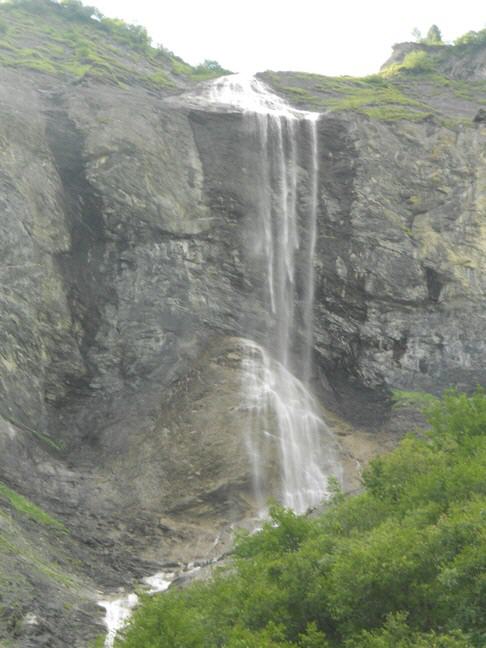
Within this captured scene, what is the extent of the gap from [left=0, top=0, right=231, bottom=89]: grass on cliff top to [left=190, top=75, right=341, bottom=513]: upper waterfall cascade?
7.20 meters

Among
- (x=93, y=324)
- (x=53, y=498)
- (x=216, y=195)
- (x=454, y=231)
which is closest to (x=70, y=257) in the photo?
(x=93, y=324)

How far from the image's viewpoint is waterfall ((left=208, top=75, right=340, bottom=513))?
31.7 meters

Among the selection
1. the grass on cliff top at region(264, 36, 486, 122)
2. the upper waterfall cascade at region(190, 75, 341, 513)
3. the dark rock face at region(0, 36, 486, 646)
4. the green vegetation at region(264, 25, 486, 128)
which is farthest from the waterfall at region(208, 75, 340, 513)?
the green vegetation at region(264, 25, 486, 128)

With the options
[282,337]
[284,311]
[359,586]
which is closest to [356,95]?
[284,311]

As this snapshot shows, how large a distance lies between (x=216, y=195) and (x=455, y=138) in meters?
15.6

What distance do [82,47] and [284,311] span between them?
31063mm

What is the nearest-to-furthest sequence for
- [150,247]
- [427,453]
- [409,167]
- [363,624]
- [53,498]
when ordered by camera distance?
[363,624], [427,453], [53,498], [150,247], [409,167]

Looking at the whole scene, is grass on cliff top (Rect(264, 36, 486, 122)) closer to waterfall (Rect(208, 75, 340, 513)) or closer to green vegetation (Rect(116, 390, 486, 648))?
waterfall (Rect(208, 75, 340, 513))

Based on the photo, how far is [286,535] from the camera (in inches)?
749

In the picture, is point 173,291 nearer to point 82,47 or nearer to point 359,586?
point 359,586

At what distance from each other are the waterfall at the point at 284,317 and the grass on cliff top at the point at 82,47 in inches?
298

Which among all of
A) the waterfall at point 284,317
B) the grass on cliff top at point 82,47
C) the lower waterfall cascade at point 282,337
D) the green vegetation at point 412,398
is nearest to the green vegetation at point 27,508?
the lower waterfall cascade at point 282,337

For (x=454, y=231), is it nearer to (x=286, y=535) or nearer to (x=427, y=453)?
(x=427, y=453)

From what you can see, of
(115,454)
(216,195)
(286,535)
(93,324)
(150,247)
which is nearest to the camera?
(286,535)
